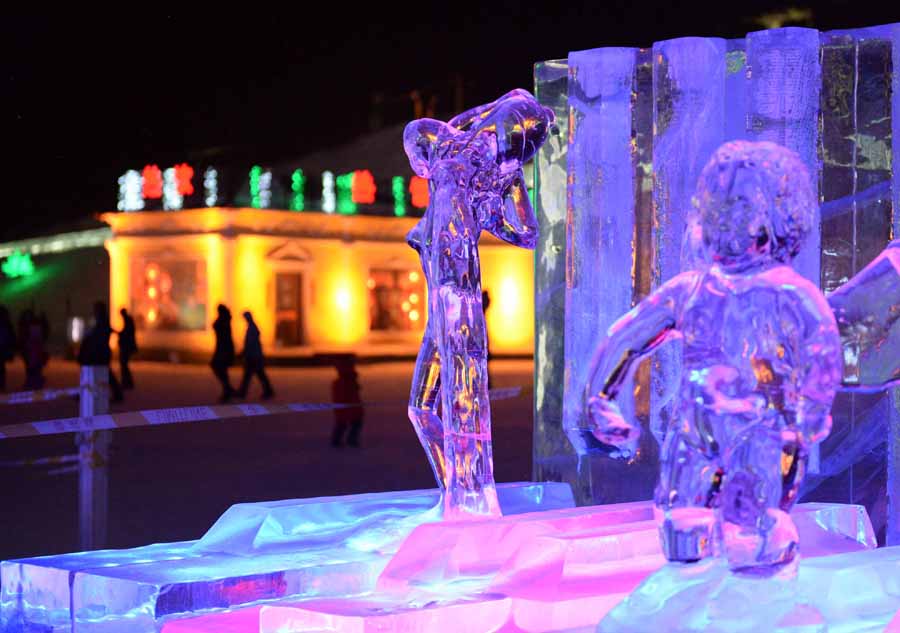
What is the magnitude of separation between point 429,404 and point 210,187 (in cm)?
2223

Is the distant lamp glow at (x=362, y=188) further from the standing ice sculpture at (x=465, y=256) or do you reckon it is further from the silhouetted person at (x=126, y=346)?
the standing ice sculpture at (x=465, y=256)

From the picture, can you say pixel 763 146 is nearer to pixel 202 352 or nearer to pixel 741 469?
pixel 741 469

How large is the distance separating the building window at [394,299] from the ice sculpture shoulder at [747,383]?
25804 mm

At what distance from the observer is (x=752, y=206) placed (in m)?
3.04

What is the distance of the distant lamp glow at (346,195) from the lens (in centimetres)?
2843

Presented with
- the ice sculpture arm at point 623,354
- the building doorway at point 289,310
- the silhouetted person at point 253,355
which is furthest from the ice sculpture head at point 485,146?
the building doorway at point 289,310

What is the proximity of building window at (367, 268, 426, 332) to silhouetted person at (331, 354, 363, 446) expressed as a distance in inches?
645

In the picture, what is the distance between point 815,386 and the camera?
316 cm

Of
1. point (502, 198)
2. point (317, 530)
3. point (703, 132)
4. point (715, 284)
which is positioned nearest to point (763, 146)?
point (715, 284)

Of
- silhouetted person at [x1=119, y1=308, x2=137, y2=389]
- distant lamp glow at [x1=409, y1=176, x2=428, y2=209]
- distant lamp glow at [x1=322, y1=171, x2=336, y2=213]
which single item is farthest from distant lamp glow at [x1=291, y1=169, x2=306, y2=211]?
silhouetted person at [x1=119, y1=308, x2=137, y2=389]

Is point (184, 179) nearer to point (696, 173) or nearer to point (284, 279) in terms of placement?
point (284, 279)

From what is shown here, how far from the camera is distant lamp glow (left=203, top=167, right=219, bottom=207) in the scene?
1051 inches

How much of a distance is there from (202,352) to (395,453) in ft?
51.8

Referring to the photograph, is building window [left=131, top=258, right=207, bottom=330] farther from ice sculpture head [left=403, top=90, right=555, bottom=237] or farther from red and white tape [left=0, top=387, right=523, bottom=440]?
ice sculpture head [left=403, top=90, right=555, bottom=237]
